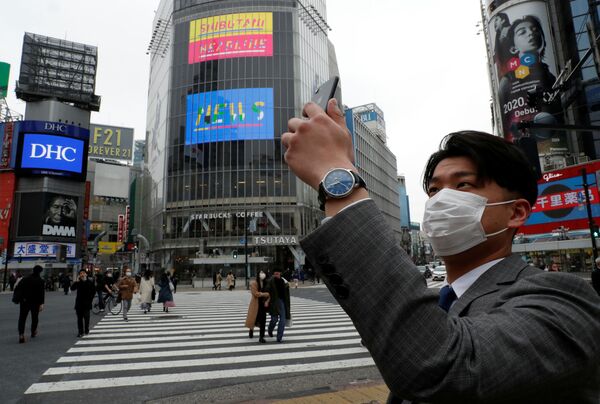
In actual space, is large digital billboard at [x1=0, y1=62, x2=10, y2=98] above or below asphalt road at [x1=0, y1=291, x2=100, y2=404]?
above

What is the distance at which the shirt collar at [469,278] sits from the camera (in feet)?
4.40

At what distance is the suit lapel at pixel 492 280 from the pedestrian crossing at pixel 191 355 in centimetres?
570

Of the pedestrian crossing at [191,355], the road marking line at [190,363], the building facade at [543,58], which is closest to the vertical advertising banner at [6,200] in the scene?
the pedestrian crossing at [191,355]

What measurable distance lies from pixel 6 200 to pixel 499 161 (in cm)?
5897

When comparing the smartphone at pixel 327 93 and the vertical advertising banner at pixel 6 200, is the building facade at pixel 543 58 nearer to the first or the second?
the smartphone at pixel 327 93

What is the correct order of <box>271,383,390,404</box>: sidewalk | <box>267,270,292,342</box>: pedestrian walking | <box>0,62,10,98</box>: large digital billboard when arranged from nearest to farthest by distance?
<box>271,383,390,404</box>: sidewalk < <box>267,270,292,342</box>: pedestrian walking < <box>0,62,10,98</box>: large digital billboard

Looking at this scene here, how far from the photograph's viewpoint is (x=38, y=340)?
1009cm

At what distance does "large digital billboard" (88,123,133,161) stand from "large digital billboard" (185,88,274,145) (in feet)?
122

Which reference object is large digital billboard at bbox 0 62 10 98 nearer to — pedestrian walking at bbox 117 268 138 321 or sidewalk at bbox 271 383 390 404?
pedestrian walking at bbox 117 268 138 321

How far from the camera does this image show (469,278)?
136 centimetres

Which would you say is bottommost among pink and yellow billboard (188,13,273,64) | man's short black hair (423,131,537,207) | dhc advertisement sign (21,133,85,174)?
man's short black hair (423,131,537,207)

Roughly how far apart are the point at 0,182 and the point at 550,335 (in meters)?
60.2

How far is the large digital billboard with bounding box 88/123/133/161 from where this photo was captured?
81.7 m

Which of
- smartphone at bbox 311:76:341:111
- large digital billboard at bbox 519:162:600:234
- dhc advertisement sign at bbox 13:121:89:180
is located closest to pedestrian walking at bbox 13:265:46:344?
smartphone at bbox 311:76:341:111
